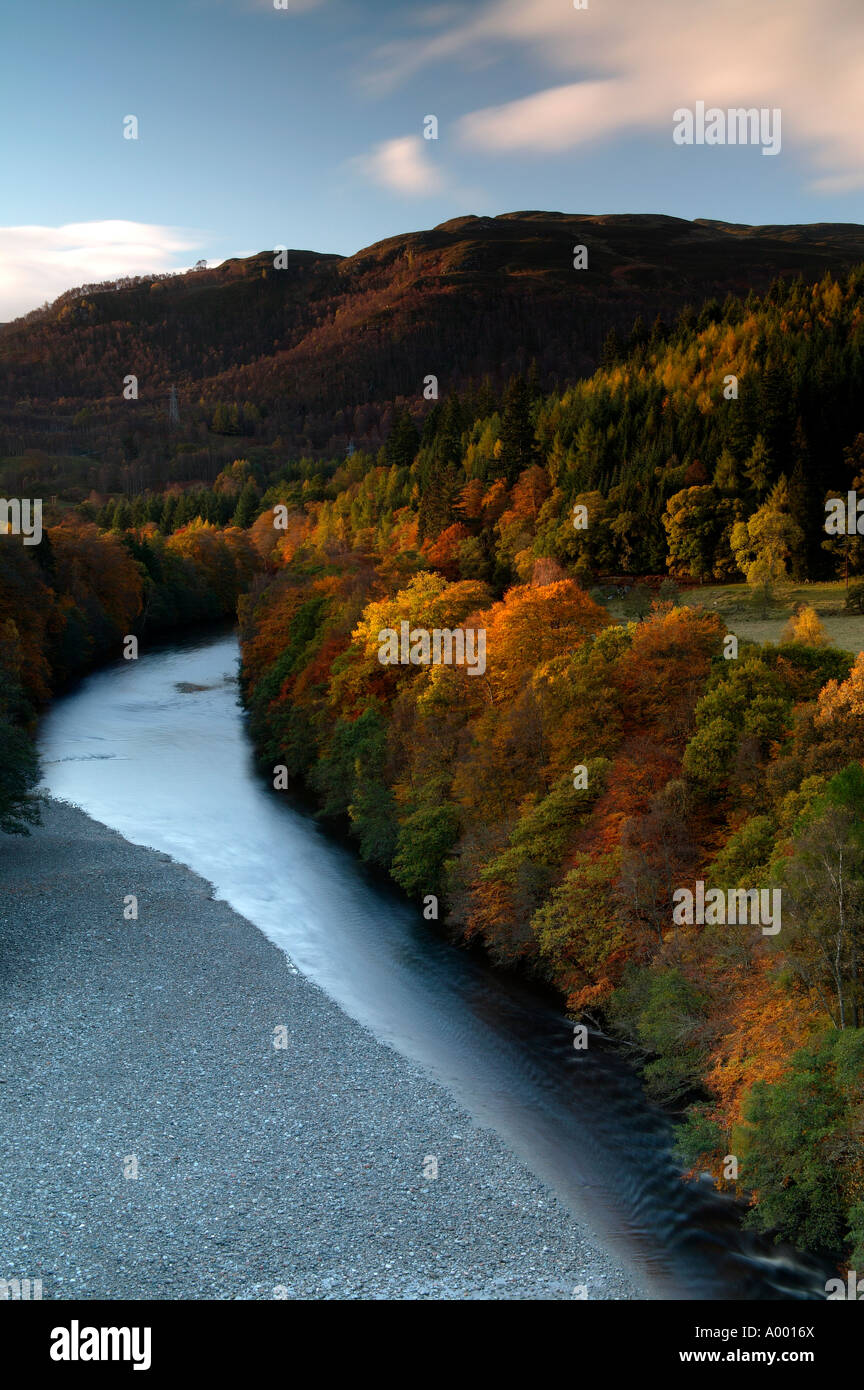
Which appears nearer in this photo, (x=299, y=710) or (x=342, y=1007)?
(x=342, y=1007)

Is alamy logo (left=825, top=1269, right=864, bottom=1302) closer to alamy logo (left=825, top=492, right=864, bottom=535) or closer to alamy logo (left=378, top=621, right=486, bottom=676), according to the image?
alamy logo (left=378, top=621, right=486, bottom=676)

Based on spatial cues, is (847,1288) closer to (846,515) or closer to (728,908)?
(728,908)

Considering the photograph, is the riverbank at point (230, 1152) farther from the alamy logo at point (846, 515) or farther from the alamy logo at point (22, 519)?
the alamy logo at point (22, 519)

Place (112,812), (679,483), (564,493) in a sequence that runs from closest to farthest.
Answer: (112,812) → (679,483) → (564,493)

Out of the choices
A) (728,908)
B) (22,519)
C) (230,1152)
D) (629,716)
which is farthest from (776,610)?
(22,519)

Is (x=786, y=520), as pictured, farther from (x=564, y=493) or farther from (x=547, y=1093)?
(x=547, y=1093)

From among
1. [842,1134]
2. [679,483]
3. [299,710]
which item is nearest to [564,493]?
[679,483]
